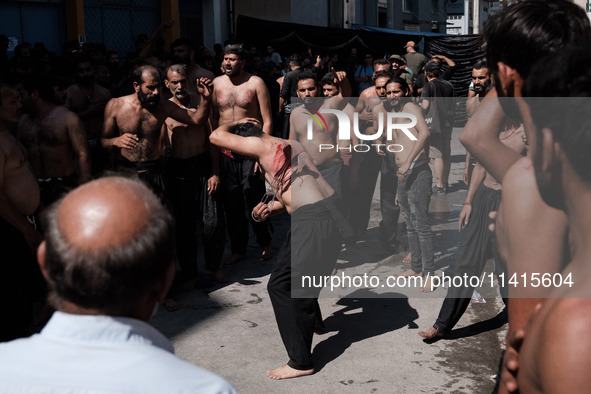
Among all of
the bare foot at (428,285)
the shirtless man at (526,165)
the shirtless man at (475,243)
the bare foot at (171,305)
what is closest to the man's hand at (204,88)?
the bare foot at (171,305)

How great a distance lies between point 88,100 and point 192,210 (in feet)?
6.91

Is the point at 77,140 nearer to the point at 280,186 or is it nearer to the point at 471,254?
the point at 280,186

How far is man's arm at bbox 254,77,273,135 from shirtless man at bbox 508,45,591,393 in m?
4.87

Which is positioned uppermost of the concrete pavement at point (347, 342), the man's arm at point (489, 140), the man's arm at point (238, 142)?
the man's arm at point (489, 140)

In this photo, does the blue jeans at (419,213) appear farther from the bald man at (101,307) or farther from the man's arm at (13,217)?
the bald man at (101,307)

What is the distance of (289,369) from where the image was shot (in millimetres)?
4094

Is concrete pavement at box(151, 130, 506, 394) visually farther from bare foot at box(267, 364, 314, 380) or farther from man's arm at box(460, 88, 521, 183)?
man's arm at box(460, 88, 521, 183)

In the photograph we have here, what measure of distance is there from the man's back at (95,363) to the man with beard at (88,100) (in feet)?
18.8

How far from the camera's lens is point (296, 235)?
4.17m

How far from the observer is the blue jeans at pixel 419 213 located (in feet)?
18.5

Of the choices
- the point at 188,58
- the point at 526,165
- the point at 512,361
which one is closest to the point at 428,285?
the point at 188,58

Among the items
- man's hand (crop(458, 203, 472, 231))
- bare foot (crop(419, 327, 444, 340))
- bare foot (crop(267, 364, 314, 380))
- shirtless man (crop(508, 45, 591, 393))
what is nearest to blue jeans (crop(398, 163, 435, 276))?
man's hand (crop(458, 203, 472, 231))

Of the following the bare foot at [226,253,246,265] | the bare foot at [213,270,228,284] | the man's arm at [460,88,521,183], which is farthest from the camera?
the bare foot at [226,253,246,265]

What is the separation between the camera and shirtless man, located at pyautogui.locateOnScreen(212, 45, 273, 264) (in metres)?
6.21
